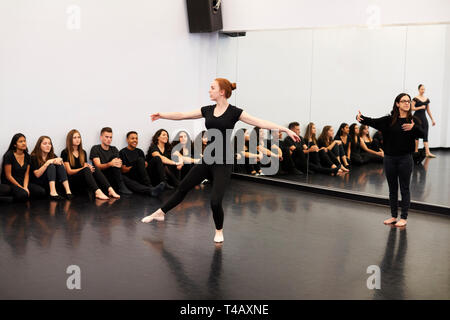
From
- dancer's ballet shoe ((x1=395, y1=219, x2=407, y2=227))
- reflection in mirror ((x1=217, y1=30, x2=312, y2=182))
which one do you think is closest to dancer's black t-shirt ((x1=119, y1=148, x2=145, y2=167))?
reflection in mirror ((x1=217, y1=30, x2=312, y2=182))

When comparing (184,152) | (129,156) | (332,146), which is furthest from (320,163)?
(129,156)

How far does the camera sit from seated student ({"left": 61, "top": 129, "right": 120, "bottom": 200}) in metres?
6.86

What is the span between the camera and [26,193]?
6352 mm

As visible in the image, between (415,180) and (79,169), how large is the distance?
13.9 feet

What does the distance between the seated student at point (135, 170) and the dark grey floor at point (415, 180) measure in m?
2.22

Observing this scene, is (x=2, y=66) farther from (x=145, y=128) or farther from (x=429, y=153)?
(x=429, y=153)

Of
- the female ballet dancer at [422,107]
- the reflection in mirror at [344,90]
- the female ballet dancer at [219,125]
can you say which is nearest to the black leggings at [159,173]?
the reflection in mirror at [344,90]

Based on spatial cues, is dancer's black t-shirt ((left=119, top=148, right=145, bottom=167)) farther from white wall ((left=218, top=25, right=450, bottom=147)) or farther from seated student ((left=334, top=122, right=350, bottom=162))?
seated student ((left=334, top=122, right=350, bottom=162))

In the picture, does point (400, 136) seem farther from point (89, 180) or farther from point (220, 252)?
point (89, 180)

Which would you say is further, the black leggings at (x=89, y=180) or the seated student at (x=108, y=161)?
the seated student at (x=108, y=161)

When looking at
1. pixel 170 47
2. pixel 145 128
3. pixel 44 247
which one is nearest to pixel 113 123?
pixel 145 128

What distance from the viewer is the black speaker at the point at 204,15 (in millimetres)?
8062

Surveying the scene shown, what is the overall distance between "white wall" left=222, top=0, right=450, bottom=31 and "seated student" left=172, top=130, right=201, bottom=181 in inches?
71.9

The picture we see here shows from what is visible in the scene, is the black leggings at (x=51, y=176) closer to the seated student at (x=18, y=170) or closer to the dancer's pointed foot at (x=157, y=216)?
the seated student at (x=18, y=170)
